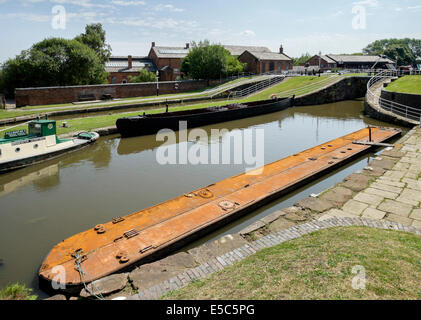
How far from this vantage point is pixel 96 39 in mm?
45062

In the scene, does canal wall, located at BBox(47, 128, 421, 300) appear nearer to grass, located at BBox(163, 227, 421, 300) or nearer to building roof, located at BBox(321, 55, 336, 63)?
grass, located at BBox(163, 227, 421, 300)

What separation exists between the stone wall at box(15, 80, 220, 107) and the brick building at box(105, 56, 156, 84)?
1233 centimetres

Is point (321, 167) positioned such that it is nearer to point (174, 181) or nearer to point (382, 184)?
point (382, 184)

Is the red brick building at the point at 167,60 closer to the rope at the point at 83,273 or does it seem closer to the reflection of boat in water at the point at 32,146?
the reflection of boat in water at the point at 32,146

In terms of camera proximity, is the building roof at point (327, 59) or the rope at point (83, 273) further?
the building roof at point (327, 59)

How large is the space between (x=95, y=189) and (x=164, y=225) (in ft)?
14.1

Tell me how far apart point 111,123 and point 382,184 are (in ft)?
51.6

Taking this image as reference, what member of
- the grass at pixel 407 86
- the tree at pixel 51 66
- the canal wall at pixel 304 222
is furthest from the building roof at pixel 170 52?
the canal wall at pixel 304 222

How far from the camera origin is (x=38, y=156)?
13.3 meters

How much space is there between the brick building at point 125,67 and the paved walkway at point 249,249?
4598 cm

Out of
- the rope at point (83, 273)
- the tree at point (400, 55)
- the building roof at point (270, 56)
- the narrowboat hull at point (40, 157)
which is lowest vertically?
the rope at point (83, 273)

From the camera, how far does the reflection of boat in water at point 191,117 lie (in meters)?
17.7

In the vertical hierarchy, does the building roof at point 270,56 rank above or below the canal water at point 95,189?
above

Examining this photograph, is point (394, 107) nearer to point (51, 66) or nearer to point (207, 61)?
point (207, 61)
